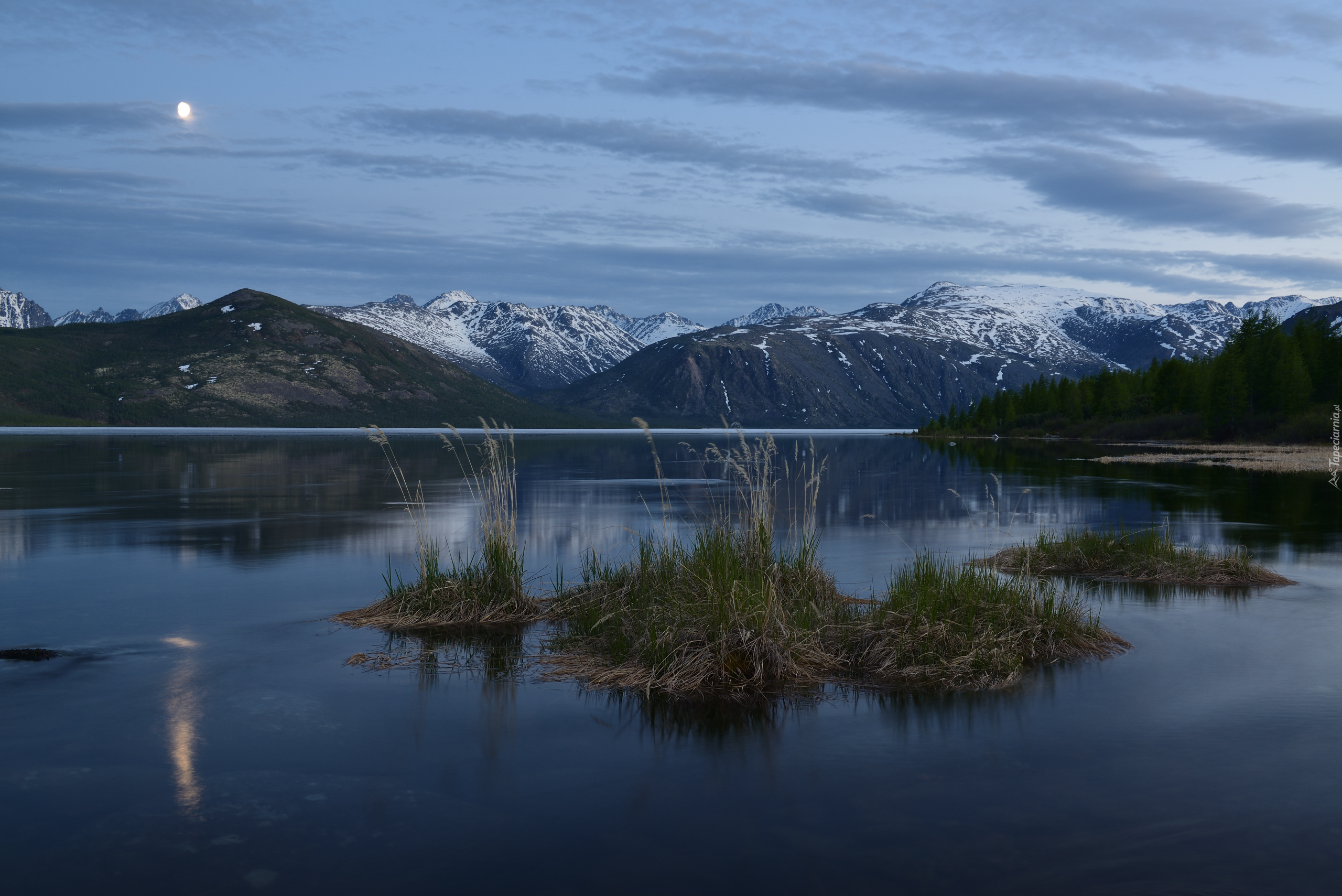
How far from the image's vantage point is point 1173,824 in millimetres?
7383

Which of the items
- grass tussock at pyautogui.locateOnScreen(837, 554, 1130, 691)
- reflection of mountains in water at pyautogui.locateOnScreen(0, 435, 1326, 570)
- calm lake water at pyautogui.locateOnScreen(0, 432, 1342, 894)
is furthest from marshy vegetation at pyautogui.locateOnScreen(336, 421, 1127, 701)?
reflection of mountains in water at pyautogui.locateOnScreen(0, 435, 1326, 570)

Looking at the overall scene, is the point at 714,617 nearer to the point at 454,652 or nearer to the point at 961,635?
the point at 961,635

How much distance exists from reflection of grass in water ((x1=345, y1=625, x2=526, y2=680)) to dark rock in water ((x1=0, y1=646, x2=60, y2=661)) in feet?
13.1

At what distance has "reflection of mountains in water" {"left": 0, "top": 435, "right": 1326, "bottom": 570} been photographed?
2462cm

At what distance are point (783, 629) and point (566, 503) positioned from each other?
2555cm

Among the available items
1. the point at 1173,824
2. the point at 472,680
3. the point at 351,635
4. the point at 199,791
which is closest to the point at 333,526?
the point at 351,635

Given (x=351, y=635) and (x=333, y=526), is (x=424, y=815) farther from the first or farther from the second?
(x=333, y=526)

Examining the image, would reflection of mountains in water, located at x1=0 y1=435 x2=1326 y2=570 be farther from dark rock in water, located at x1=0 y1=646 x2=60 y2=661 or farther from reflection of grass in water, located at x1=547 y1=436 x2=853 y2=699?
dark rock in water, located at x1=0 y1=646 x2=60 y2=661

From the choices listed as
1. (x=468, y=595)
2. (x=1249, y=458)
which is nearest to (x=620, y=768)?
(x=468, y=595)

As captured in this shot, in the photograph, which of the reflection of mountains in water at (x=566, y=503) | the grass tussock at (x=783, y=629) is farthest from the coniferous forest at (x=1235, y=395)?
the grass tussock at (x=783, y=629)

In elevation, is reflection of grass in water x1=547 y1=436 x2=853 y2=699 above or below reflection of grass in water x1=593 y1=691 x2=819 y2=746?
above

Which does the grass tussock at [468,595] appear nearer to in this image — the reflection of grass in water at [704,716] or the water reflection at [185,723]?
the water reflection at [185,723]

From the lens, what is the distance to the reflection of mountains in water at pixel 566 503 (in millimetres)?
24625

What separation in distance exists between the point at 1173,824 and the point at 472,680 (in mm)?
7612
